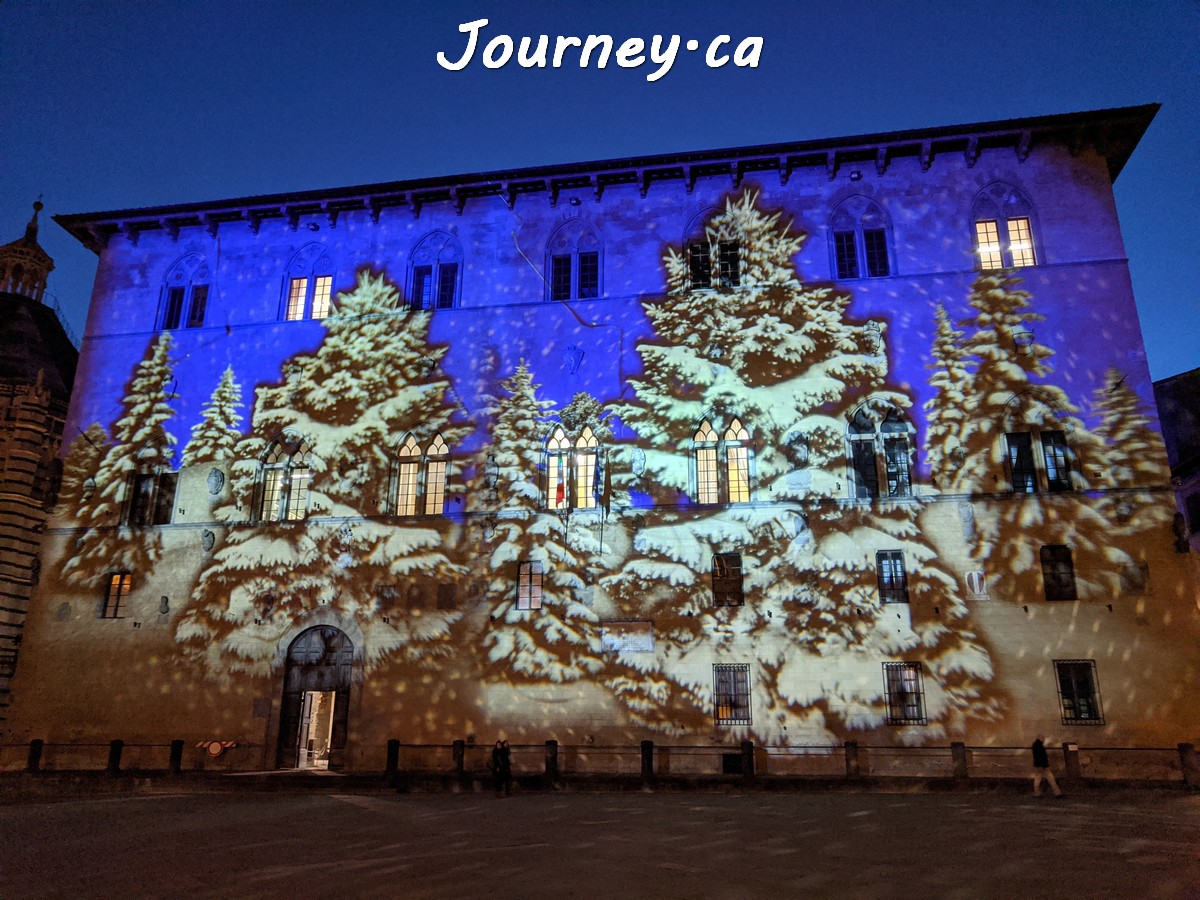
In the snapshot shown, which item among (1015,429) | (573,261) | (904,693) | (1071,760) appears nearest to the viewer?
(1071,760)

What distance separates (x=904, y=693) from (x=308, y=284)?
2042 centimetres

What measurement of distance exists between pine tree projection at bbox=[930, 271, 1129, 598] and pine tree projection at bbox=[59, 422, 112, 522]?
2393cm

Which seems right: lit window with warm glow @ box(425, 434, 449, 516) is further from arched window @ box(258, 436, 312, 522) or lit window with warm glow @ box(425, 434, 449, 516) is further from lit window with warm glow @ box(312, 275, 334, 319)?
lit window with warm glow @ box(312, 275, 334, 319)

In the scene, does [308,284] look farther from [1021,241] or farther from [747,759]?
[1021,241]

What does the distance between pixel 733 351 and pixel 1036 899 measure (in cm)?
1632

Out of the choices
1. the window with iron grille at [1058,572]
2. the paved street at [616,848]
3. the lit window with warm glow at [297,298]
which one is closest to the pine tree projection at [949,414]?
the window with iron grille at [1058,572]

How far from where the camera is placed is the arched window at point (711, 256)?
2394 cm

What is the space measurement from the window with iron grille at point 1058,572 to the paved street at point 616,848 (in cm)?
476

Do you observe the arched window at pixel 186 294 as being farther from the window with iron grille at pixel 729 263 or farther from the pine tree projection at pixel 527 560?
the window with iron grille at pixel 729 263

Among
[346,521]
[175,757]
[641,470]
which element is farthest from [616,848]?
[346,521]

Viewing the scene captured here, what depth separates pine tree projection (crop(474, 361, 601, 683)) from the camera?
2178 centimetres

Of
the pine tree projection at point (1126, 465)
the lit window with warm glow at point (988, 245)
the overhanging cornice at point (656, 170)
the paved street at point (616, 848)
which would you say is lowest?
the paved street at point (616, 848)

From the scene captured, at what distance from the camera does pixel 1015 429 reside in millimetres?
21328

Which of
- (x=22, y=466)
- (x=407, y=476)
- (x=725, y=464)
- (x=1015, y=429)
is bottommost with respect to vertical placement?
(x=725, y=464)
